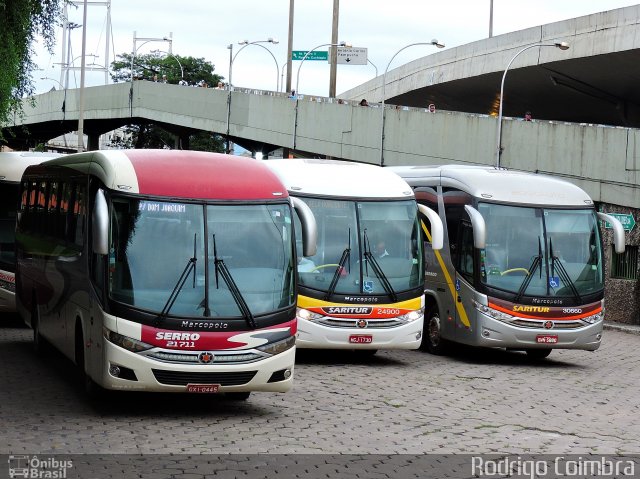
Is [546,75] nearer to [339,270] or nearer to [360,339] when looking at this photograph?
[339,270]

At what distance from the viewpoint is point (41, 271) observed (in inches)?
669

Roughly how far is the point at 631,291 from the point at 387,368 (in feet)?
48.6

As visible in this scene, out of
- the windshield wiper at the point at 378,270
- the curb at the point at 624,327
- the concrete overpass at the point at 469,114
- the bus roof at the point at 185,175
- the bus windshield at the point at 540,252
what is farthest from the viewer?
the concrete overpass at the point at 469,114

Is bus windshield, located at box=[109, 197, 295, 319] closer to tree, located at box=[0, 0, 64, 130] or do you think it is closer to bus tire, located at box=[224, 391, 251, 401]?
bus tire, located at box=[224, 391, 251, 401]

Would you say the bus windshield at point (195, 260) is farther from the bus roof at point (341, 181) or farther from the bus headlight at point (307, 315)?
the bus roof at point (341, 181)

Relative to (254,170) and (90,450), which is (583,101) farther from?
(90,450)

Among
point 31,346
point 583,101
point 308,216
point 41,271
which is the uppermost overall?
point 583,101

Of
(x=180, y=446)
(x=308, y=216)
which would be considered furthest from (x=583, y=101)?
(x=180, y=446)

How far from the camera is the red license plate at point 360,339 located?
17812mm

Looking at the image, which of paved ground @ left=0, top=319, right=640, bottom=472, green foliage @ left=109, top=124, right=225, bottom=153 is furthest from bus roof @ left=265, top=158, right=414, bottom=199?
green foliage @ left=109, top=124, right=225, bottom=153

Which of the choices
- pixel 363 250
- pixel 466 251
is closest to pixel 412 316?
pixel 363 250

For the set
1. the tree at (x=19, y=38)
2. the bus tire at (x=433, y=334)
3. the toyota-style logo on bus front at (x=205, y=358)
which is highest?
the tree at (x=19, y=38)

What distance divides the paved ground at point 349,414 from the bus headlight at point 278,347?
2.31 ft

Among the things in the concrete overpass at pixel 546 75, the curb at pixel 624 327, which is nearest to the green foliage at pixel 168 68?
the concrete overpass at pixel 546 75
